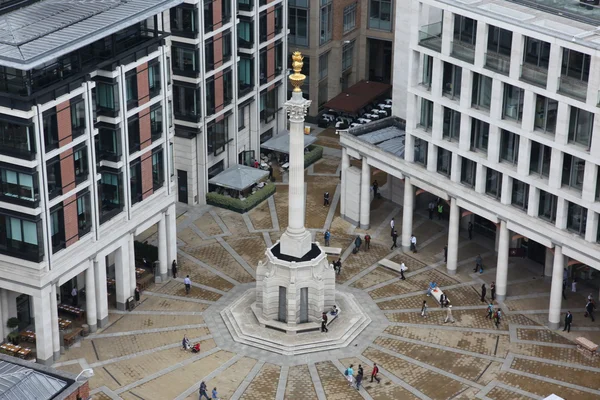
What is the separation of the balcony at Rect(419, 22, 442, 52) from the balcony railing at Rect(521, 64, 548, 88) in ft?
32.8

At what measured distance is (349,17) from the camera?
14925cm

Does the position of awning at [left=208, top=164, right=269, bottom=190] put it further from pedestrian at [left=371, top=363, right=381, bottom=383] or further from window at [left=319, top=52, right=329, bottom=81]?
pedestrian at [left=371, top=363, right=381, bottom=383]

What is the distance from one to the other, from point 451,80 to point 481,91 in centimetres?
366

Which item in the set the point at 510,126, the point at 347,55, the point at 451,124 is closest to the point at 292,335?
the point at 451,124

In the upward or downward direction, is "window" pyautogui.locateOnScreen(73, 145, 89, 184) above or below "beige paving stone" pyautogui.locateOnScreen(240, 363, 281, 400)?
above

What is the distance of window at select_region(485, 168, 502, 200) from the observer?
105 metres

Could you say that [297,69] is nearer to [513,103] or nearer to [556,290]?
[513,103]

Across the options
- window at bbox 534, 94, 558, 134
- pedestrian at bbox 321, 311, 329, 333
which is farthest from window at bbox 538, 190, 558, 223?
pedestrian at bbox 321, 311, 329, 333

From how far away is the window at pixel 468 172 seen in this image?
107 m

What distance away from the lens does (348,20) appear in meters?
149

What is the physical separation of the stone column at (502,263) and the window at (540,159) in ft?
20.2

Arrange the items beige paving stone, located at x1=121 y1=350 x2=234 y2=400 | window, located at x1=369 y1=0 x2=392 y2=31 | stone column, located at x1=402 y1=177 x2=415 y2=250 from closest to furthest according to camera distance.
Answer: beige paving stone, located at x1=121 y1=350 x2=234 y2=400 < stone column, located at x1=402 y1=177 x2=415 y2=250 < window, located at x1=369 y1=0 x2=392 y2=31

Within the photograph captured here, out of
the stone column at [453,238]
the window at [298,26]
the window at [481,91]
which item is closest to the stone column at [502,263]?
the stone column at [453,238]

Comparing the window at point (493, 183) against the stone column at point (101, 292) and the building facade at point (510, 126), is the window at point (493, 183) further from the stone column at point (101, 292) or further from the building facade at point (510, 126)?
the stone column at point (101, 292)
